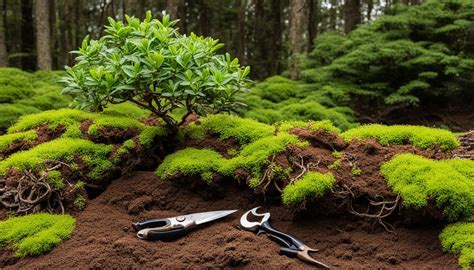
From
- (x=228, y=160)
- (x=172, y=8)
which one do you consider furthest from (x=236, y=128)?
(x=172, y=8)

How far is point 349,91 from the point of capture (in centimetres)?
891

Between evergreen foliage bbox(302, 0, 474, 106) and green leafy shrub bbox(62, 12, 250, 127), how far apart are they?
18.6ft

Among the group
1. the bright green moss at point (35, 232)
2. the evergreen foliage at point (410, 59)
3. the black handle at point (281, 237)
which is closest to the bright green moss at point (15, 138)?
the bright green moss at point (35, 232)

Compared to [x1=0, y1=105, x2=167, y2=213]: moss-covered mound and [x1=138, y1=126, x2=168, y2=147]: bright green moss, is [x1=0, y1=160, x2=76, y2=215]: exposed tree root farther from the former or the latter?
[x1=138, y1=126, x2=168, y2=147]: bright green moss

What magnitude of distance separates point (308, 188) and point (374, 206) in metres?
0.52

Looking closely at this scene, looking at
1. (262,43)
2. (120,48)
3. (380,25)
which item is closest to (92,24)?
(262,43)

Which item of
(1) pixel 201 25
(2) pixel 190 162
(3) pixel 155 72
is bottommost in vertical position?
(2) pixel 190 162

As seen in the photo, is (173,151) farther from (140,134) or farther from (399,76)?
(399,76)

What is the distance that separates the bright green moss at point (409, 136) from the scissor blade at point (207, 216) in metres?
1.30

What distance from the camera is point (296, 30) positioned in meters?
11.3

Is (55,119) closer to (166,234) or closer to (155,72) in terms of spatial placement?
(155,72)

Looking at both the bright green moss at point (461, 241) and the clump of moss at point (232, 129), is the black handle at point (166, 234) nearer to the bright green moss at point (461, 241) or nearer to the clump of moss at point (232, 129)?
the clump of moss at point (232, 129)

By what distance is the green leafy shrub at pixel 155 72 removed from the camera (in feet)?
11.4

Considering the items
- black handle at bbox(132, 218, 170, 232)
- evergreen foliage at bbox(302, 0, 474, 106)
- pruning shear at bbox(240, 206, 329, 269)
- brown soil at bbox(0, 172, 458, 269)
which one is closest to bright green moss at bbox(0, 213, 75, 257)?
brown soil at bbox(0, 172, 458, 269)
